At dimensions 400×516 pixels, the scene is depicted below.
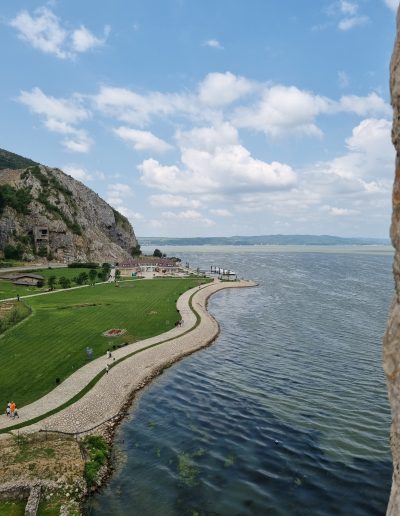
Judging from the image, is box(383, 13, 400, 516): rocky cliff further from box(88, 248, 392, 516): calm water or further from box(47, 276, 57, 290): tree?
box(47, 276, 57, 290): tree

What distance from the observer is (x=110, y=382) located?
4153 cm

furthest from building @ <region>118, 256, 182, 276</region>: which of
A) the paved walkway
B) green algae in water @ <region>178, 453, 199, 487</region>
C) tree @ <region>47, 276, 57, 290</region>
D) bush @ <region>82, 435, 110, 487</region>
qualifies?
green algae in water @ <region>178, 453, 199, 487</region>

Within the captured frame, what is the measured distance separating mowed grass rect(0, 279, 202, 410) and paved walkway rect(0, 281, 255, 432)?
186 centimetres

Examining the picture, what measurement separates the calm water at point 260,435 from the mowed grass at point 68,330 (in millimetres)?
10778

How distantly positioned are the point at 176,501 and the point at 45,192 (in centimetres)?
18740

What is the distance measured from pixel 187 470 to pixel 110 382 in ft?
54.6

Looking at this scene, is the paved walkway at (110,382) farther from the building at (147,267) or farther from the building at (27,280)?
the building at (147,267)

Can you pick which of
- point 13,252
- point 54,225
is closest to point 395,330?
point 13,252

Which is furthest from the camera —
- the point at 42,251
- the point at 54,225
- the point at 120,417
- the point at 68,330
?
the point at 54,225

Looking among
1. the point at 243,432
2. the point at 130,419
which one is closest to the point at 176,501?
the point at 243,432

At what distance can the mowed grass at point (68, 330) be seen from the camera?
41156mm

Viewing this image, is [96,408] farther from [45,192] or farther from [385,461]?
[45,192]

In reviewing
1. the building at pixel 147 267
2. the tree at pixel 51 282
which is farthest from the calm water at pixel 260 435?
the building at pixel 147 267

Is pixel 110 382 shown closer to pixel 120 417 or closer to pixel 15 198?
pixel 120 417
